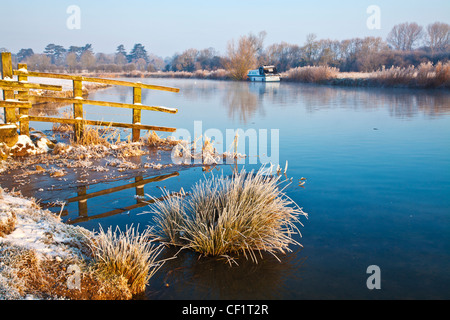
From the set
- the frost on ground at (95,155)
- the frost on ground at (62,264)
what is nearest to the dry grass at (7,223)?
the frost on ground at (62,264)

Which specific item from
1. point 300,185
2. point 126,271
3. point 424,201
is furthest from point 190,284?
point 424,201

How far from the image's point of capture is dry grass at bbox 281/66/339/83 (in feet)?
123

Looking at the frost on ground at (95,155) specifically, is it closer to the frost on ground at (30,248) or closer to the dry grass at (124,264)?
the frost on ground at (30,248)

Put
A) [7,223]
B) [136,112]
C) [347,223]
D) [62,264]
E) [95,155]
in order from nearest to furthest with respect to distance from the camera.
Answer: [62,264]
[7,223]
[347,223]
[95,155]
[136,112]

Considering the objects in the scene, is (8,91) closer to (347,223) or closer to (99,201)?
(99,201)

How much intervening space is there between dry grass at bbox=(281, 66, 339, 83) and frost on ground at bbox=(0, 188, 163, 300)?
36.0m

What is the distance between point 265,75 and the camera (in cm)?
4569

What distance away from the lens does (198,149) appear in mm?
9219

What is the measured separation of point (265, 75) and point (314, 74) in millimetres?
8000

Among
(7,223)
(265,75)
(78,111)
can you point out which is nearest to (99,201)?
(7,223)

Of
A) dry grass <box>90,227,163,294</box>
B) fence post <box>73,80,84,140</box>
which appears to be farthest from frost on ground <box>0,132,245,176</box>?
dry grass <box>90,227,163,294</box>

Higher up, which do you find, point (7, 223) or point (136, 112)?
point (136, 112)
